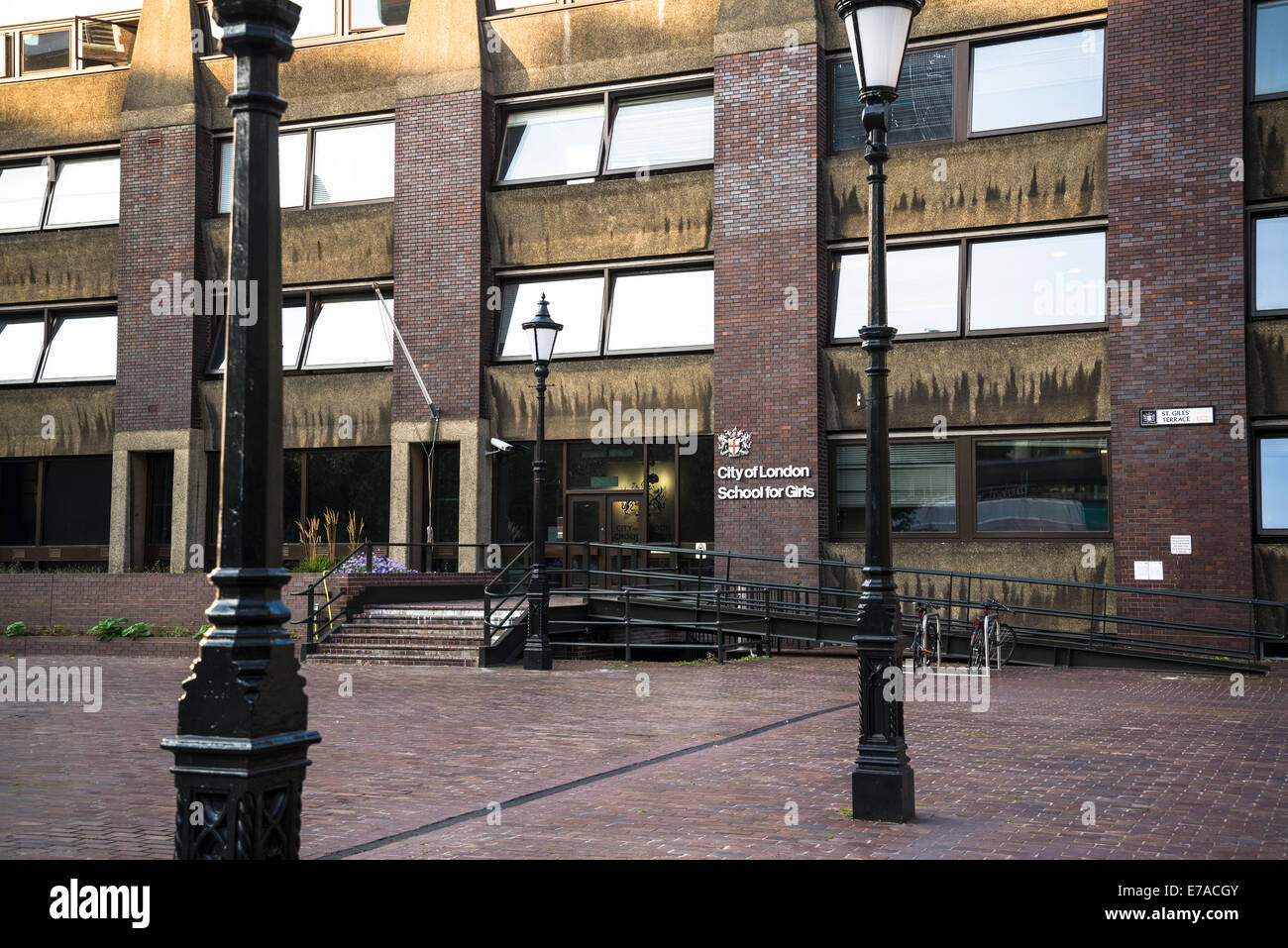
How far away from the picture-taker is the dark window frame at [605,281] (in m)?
24.4

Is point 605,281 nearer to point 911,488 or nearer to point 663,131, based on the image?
point 663,131

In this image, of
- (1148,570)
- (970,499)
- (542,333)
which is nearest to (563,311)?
(542,333)

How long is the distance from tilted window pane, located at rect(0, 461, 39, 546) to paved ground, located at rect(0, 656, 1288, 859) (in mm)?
14452

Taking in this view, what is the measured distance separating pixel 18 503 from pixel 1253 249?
25.5 meters

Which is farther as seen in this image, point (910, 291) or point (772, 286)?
point (772, 286)

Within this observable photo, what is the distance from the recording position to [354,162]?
2698 cm

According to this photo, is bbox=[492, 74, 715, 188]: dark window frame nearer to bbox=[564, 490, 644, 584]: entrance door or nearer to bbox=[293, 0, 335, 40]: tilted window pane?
bbox=[293, 0, 335, 40]: tilted window pane

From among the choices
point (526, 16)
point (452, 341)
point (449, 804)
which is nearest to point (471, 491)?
point (452, 341)

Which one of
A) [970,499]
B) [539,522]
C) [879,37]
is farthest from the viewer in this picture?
[970,499]

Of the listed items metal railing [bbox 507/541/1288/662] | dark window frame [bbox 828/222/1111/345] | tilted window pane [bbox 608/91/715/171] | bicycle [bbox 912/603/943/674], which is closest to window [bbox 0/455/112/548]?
metal railing [bbox 507/541/1288/662]

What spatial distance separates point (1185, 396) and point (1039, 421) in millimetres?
2334

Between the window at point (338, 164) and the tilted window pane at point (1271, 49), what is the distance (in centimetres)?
1630

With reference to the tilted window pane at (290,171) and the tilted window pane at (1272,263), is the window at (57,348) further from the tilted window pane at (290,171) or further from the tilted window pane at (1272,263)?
the tilted window pane at (1272,263)

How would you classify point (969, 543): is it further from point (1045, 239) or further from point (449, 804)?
point (449, 804)
